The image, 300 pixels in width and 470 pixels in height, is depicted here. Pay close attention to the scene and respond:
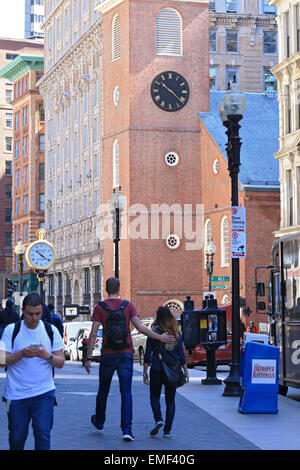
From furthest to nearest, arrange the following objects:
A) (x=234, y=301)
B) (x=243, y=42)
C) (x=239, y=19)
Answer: (x=243, y=42)
(x=239, y=19)
(x=234, y=301)

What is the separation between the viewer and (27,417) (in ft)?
30.9

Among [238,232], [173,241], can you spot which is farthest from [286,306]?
[173,241]

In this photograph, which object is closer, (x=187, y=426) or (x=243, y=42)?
(x=187, y=426)

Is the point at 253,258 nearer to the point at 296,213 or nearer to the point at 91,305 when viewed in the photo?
the point at 296,213

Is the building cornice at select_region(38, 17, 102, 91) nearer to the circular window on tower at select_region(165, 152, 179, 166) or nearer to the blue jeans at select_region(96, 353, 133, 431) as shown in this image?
the circular window on tower at select_region(165, 152, 179, 166)

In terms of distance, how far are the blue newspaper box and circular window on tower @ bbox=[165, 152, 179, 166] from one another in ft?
161

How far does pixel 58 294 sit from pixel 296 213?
43.4 m

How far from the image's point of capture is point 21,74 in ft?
353

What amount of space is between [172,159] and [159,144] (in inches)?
50.6

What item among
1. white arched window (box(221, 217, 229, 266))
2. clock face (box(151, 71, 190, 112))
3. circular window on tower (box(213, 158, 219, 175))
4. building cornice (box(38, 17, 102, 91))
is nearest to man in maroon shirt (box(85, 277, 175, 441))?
white arched window (box(221, 217, 229, 266))

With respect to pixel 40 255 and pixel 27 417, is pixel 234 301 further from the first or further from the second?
pixel 40 255

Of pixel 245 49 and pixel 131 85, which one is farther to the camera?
pixel 245 49

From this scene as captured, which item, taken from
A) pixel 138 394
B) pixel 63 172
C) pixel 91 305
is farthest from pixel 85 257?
→ pixel 138 394

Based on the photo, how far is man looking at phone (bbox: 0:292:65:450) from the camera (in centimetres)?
934
